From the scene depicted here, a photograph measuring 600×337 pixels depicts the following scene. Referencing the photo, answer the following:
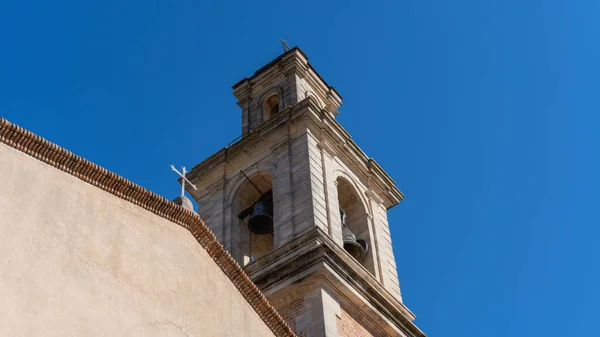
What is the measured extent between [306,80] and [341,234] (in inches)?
226

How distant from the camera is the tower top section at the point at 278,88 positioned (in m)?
19.0

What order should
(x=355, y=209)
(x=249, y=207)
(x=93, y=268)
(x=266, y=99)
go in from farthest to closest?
(x=266, y=99)
(x=355, y=209)
(x=249, y=207)
(x=93, y=268)

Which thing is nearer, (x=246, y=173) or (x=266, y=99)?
(x=246, y=173)

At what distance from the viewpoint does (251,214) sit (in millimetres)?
16062

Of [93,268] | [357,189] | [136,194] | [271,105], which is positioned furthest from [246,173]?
[93,268]

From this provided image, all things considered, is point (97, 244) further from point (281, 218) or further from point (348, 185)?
point (348, 185)

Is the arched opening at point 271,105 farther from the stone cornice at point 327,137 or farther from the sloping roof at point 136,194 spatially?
the sloping roof at point 136,194

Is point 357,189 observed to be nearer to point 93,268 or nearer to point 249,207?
point 249,207

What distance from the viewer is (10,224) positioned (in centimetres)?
595

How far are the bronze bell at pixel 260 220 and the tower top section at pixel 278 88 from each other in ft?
11.2

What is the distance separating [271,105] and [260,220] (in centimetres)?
464

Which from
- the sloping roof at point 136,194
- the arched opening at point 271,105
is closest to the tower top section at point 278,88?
the arched opening at point 271,105

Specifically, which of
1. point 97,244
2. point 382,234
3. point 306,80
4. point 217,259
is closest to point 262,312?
point 217,259

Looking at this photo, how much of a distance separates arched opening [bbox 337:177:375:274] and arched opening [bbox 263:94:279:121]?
3.54m
